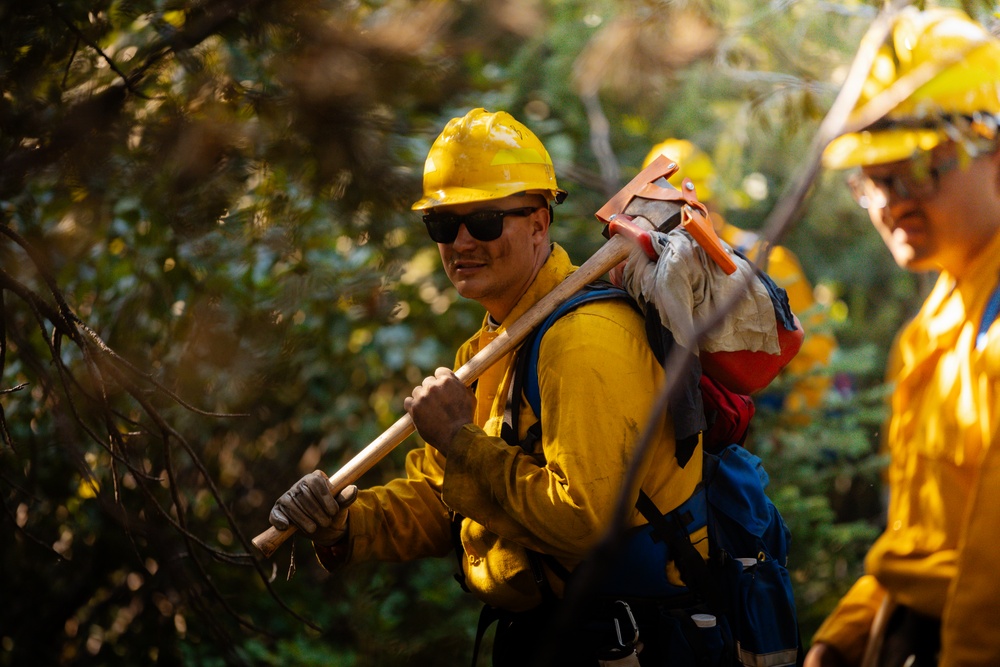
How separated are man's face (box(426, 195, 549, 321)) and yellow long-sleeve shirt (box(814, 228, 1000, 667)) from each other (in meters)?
1.01

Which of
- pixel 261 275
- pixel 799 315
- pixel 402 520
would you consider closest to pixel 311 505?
pixel 402 520

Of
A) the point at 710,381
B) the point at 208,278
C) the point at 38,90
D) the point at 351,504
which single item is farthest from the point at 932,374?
the point at 208,278

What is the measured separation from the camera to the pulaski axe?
237 cm

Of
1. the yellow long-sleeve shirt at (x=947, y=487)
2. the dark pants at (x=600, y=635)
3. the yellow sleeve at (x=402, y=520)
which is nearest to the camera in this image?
the yellow long-sleeve shirt at (x=947, y=487)

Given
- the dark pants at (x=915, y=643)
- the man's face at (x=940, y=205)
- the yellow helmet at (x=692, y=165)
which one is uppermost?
the man's face at (x=940, y=205)

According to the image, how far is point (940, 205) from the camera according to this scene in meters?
1.77

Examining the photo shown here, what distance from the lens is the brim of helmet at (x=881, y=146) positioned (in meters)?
1.75

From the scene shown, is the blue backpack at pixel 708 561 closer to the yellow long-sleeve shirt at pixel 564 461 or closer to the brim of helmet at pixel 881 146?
the yellow long-sleeve shirt at pixel 564 461

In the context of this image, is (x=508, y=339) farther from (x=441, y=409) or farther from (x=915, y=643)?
(x=915, y=643)

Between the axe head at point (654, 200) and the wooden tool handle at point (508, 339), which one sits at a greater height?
the axe head at point (654, 200)

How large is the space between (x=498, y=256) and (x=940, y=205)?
111 cm

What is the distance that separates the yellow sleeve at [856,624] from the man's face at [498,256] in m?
1.13

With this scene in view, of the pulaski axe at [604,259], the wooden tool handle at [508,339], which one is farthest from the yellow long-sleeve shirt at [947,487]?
the wooden tool handle at [508,339]

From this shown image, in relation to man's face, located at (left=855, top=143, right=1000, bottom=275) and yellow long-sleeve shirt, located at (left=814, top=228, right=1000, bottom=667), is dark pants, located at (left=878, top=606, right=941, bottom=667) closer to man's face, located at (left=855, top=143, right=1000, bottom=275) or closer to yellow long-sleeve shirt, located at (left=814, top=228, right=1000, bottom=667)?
yellow long-sleeve shirt, located at (left=814, top=228, right=1000, bottom=667)
